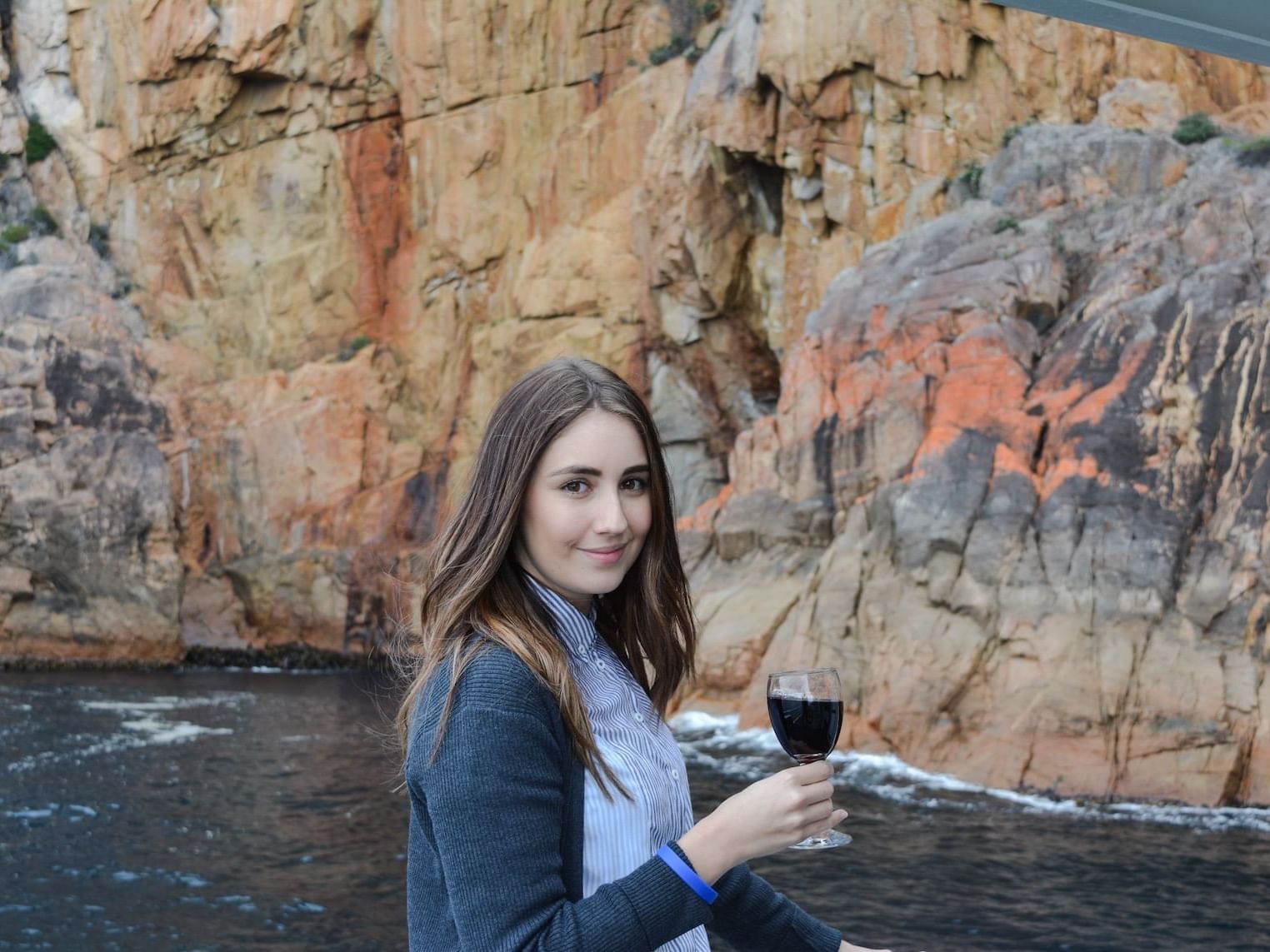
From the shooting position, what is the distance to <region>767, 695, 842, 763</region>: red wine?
2.48 meters

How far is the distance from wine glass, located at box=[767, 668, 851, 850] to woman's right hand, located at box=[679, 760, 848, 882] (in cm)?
35

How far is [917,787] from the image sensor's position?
16016 mm

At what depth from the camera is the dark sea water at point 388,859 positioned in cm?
1123

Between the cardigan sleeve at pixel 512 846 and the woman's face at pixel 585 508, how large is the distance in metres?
0.33

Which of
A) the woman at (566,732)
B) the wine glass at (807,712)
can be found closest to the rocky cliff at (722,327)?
the wine glass at (807,712)

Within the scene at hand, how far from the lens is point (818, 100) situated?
93.9 ft

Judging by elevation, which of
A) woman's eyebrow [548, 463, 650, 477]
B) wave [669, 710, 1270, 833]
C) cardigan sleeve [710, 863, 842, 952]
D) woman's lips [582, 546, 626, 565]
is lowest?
wave [669, 710, 1270, 833]

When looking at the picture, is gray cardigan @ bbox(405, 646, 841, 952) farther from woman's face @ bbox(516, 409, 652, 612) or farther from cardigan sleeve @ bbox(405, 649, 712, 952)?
woman's face @ bbox(516, 409, 652, 612)

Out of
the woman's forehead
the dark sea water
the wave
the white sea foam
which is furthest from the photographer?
the white sea foam

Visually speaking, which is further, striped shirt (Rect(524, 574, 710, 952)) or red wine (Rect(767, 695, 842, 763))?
red wine (Rect(767, 695, 842, 763))

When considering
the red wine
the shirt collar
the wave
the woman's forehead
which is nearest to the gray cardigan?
the shirt collar

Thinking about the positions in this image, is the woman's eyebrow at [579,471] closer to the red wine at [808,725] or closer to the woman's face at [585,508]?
the woman's face at [585,508]

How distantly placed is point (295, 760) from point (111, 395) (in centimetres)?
1971

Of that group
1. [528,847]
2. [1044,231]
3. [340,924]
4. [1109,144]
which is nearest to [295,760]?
[340,924]
